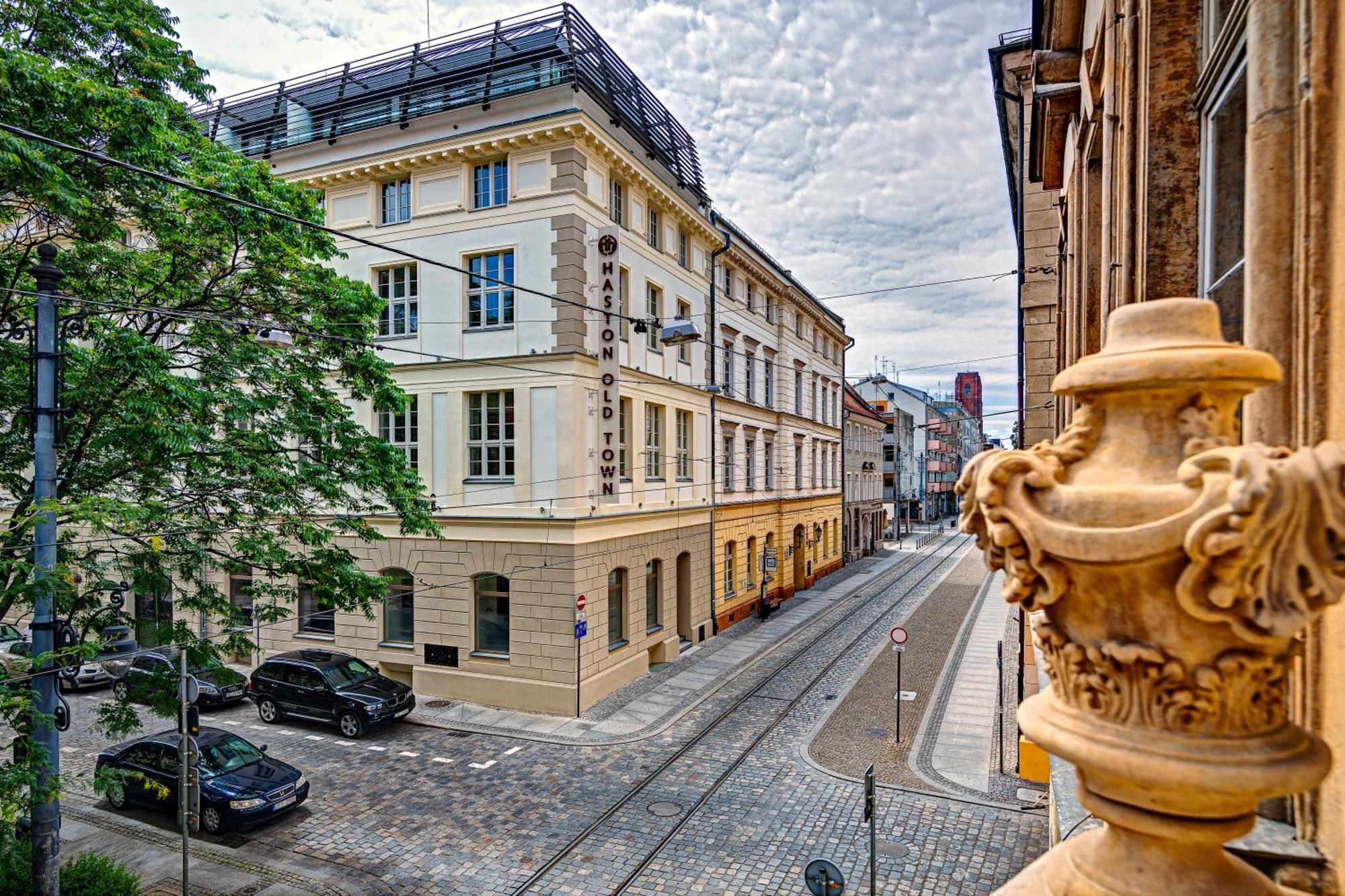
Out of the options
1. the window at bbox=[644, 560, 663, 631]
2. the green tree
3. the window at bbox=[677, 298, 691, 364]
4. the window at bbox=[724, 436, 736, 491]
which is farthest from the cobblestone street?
the window at bbox=[724, 436, 736, 491]

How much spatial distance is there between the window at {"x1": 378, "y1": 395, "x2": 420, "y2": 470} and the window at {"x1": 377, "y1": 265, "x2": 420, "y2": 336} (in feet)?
6.55

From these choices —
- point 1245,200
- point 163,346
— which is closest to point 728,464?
point 163,346

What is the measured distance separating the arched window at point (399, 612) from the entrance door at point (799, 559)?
20005 mm

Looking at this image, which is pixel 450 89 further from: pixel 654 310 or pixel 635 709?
pixel 635 709

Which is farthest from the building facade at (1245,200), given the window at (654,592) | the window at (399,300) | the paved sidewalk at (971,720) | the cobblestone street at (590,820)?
the window at (399,300)

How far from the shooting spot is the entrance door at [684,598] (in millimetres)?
24312

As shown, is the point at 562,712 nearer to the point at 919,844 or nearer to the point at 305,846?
the point at 305,846

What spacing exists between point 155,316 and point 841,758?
14049 mm

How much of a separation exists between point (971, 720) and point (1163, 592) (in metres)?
17.4

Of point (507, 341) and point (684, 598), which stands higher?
point (507, 341)

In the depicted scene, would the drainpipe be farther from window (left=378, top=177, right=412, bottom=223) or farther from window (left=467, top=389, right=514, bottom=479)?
window (left=378, top=177, right=412, bottom=223)

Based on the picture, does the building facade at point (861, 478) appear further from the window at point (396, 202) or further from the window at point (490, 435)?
the window at point (396, 202)

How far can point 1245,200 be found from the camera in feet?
11.9

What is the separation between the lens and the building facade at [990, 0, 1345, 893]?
227cm
